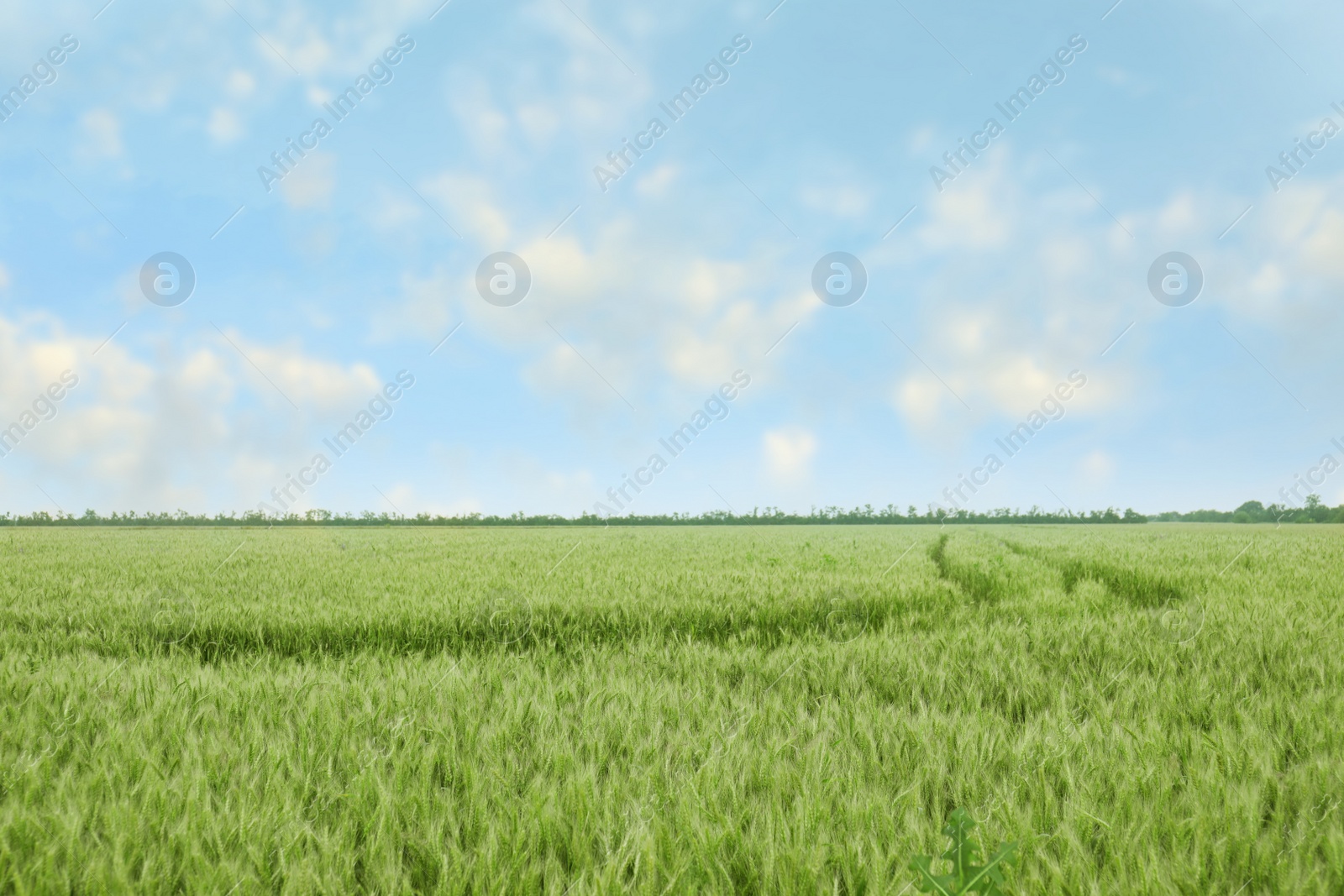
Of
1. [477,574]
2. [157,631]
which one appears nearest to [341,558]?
[477,574]

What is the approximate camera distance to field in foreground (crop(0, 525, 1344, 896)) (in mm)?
1618

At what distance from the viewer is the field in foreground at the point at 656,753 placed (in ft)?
5.31

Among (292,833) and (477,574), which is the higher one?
(477,574)

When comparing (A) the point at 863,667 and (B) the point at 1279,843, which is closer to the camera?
(B) the point at 1279,843

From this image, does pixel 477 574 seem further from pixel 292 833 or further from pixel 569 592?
pixel 292 833

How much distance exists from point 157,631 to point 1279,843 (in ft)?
22.4

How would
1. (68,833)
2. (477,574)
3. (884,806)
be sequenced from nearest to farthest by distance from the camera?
1. (68,833)
2. (884,806)
3. (477,574)

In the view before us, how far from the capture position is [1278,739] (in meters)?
2.35

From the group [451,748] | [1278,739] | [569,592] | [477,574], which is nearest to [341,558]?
[477,574]

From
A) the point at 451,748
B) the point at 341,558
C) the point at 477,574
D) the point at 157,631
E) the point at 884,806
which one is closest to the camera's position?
the point at 884,806

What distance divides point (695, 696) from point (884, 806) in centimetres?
121

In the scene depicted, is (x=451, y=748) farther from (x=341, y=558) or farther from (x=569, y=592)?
(x=341, y=558)

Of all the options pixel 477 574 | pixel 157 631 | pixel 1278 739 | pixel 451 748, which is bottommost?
pixel 1278 739

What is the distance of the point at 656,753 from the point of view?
7.39 ft
